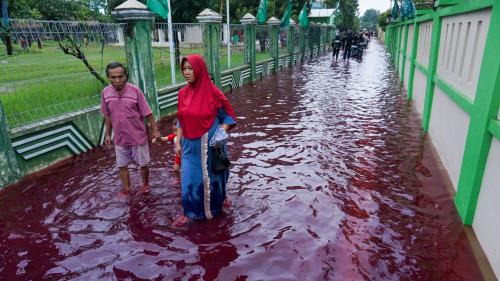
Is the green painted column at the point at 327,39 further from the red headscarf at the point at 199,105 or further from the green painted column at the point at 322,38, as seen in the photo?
the red headscarf at the point at 199,105

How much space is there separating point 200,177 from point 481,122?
106 inches

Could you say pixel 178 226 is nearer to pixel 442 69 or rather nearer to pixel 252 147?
pixel 252 147

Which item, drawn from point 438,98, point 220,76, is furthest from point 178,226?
point 220,76

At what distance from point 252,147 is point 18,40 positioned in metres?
3.81

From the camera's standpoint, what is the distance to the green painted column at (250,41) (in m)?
13.8

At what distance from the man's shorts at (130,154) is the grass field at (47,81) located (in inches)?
70.2

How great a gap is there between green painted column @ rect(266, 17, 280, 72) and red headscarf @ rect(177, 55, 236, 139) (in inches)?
549

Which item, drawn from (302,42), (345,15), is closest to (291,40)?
(302,42)

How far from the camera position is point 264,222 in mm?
3965

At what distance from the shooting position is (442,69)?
5.94m

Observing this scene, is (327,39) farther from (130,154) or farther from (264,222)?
(264,222)

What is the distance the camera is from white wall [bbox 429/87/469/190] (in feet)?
14.4

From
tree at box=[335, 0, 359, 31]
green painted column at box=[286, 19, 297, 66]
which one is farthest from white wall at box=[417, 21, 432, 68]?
tree at box=[335, 0, 359, 31]

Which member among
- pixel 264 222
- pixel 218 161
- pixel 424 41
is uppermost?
pixel 424 41
